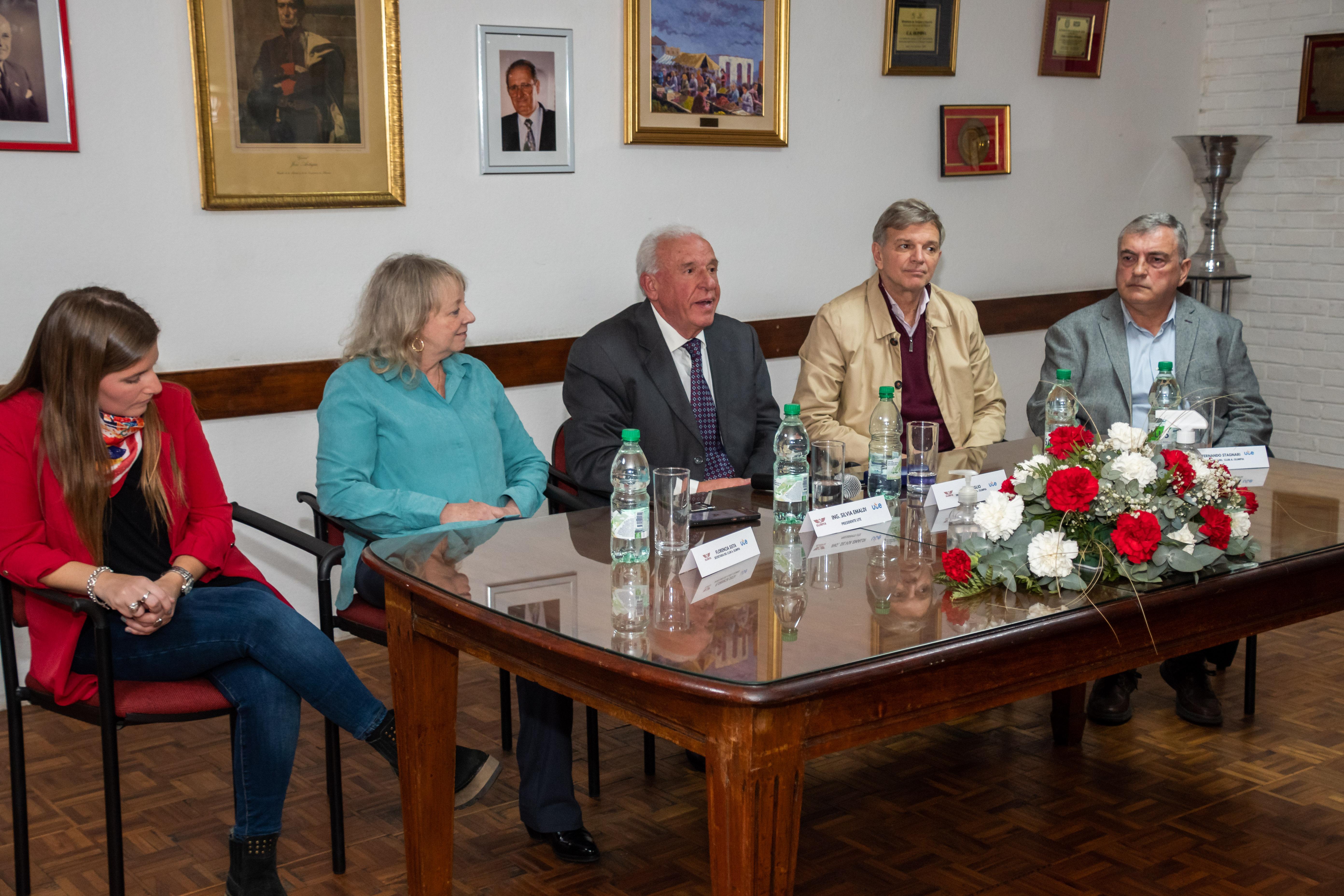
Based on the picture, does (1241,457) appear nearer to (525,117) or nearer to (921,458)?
(921,458)

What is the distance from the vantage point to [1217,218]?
5.73 meters

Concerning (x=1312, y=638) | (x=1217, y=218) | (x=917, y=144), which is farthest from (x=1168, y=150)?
Answer: (x=1312, y=638)

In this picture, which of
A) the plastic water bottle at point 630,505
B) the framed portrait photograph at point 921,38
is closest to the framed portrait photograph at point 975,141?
the framed portrait photograph at point 921,38

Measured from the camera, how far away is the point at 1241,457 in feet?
9.95

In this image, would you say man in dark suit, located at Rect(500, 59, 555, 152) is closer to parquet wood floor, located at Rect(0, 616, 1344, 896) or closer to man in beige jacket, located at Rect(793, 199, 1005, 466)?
man in beige jacket, located at Rect(793, 199, 1005, 466)

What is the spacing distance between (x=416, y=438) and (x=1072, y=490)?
5.03ft

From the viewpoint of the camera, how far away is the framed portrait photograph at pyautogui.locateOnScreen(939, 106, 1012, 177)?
16.9ft

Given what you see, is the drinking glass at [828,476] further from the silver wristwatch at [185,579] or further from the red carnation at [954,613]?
the silver wristwatch at [185,579]

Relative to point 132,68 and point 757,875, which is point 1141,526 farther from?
point 132,68

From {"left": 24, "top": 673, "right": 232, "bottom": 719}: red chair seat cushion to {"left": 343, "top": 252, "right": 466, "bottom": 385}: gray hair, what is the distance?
870 millimetres

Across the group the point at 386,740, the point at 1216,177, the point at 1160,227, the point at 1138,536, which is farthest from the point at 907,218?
the point at 1216,177

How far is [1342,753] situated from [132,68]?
11.9 ft

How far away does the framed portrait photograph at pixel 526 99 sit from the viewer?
4012 millimetres

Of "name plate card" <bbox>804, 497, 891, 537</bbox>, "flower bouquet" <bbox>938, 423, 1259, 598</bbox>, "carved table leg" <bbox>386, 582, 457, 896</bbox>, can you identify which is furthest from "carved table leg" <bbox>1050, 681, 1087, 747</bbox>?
"carved table leg" <bbox>386, 582, 457, 896</bbox>
